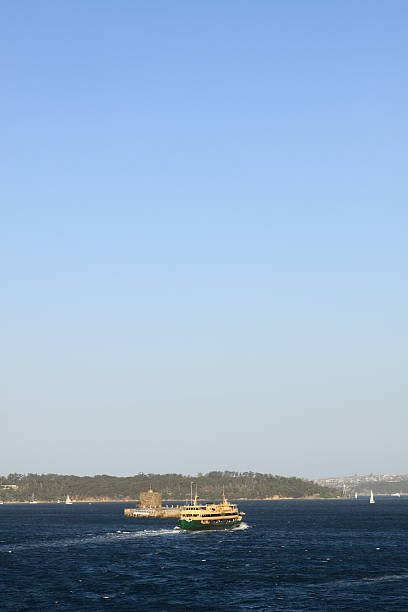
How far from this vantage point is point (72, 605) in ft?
326

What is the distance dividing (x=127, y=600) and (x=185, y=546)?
74043 millimetres

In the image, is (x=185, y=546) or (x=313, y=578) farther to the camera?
(x=185, y=546)

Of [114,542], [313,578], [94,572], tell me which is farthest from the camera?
[114,542]

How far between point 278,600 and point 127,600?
19.4 metres

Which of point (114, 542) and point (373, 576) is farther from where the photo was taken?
point (114, 542)

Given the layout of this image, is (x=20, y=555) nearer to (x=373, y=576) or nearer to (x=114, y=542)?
(x=114, y=542)

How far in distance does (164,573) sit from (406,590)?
3950cm

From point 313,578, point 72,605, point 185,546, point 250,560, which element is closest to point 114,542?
point 185,546

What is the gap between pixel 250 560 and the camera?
145125 millimetres

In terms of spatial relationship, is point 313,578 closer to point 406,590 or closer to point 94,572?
point 406,590

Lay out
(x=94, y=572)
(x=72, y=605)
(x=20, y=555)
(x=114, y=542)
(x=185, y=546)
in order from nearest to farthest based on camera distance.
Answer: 1. (x=72, y=605)
2. (x=94, y=572)
3. (x=20, y=555)
4. (x=185, y=546)
5. (x=114, y=542)

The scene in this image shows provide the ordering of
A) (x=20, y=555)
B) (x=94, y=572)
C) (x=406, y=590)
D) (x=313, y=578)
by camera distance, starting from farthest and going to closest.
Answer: (x=20, y=555)
(x=94, y=572)
(x=313, y=578)
(x=406, y=590)

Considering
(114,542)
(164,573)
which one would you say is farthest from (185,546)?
(164,573)

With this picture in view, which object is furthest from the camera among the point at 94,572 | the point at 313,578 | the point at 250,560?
the point at 250,560
